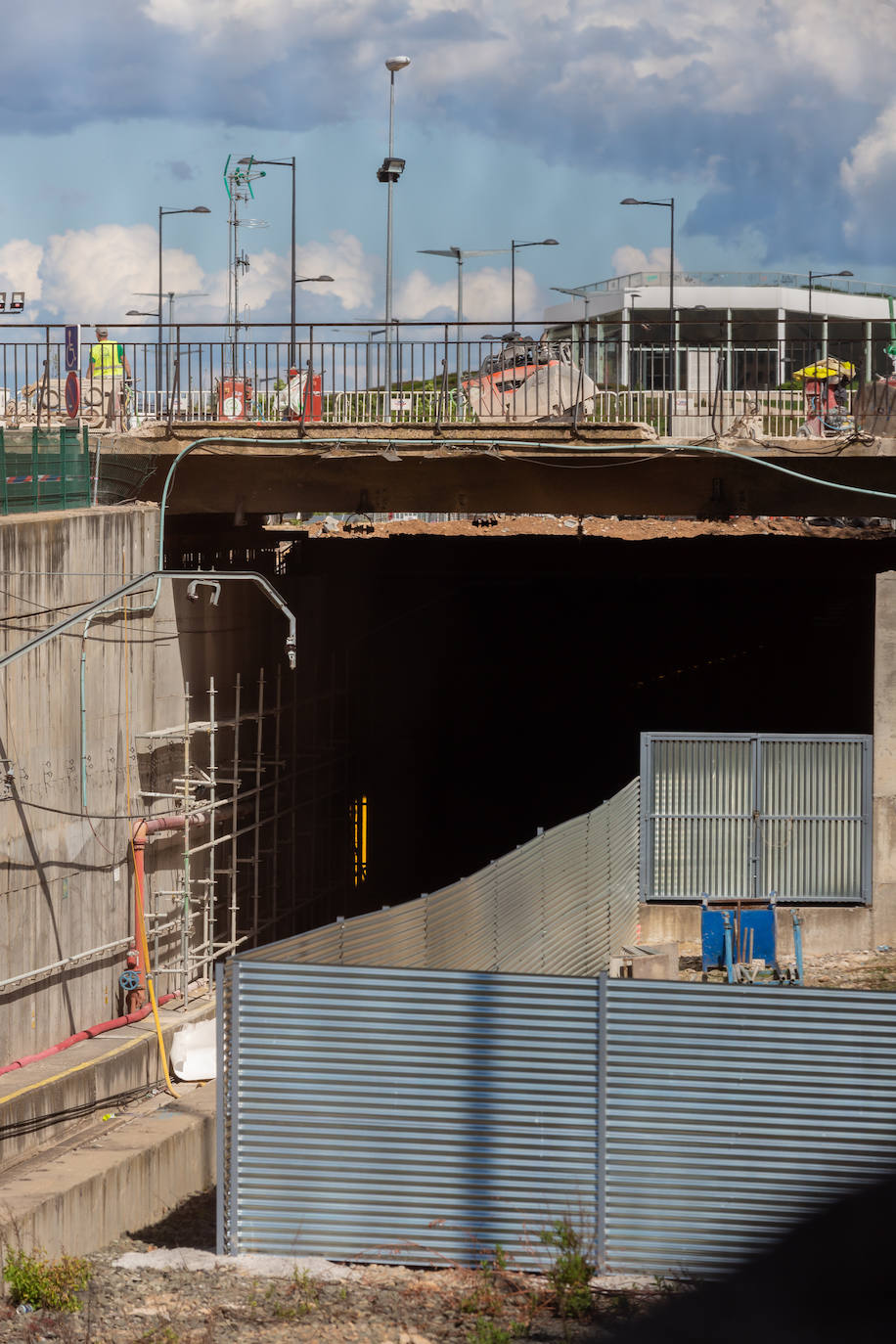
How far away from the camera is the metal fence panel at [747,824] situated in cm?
1920

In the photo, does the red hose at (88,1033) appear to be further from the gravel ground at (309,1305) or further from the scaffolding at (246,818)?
the gravel ground at (309,1305)

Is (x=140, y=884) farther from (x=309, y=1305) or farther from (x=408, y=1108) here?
(x=309, y=1305)

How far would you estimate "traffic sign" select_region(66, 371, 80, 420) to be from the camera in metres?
21.9

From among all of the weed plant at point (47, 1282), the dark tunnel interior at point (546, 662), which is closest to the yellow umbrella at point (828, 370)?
the dark tunnel interior at point (546, 662)

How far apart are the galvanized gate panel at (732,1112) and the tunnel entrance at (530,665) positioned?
50.2ft

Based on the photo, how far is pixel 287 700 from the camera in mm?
24375

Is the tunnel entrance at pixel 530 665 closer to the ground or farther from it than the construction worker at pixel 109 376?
closer to the ground

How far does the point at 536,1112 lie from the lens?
8445 mm

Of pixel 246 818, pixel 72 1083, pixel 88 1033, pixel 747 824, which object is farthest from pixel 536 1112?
pixel 246 818

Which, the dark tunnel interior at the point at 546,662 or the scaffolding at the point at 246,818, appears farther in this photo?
the dark tunnel interior at the point at 546,662

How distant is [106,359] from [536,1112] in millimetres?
17407

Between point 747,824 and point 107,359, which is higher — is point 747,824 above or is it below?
below

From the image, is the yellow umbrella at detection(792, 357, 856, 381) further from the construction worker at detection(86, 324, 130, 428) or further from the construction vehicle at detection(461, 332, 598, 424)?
the construction worker at detection(86, 324, 130, 428)

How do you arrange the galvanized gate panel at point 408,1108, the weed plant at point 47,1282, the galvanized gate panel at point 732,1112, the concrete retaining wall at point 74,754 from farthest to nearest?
the concrete retaining wall at point 74,754 → the galvanized gate panel at point 408,1108 → the galvanized gate panel at point 732,1112 → the weed plant at point 47,1282
